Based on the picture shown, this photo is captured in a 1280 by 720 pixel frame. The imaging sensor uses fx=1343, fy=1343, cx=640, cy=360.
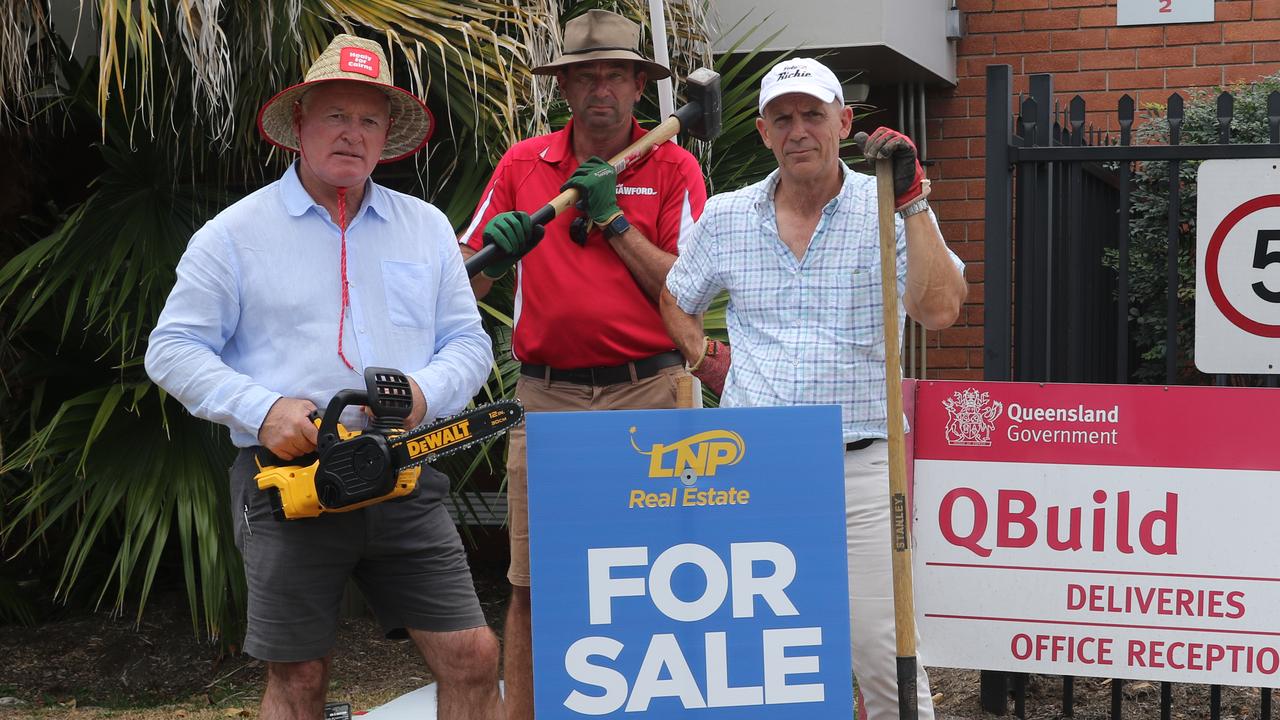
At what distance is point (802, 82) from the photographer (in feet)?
11.5

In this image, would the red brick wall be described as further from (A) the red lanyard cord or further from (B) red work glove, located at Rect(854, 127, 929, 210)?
(A) the red lanyard cord

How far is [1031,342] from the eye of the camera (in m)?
4.79

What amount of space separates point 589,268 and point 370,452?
1.26 meters

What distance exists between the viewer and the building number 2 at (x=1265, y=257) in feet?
14.4

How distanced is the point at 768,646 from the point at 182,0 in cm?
317

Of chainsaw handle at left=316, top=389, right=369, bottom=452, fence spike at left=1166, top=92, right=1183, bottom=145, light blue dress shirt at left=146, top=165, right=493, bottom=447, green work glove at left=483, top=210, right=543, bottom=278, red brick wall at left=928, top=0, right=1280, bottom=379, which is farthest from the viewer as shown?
red brick wall at left=928, top=0, right=1280, bottom=379

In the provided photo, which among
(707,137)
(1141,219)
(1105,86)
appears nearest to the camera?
(707,137)

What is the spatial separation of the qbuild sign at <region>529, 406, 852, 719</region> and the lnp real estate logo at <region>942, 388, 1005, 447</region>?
1.25m

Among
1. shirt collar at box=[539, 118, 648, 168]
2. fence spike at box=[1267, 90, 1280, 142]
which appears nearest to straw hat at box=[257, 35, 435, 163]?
shirt collar at box=[539, 118, 648, 168]

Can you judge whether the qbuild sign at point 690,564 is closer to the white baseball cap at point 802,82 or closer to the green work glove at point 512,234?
the green work glove at point 512,234

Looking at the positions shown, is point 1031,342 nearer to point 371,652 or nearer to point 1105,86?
point 371,652

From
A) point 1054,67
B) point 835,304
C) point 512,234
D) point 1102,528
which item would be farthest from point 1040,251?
point 1054,67

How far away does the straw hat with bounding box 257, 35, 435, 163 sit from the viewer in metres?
3.32

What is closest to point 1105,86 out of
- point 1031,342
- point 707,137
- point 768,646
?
point 1031,342
